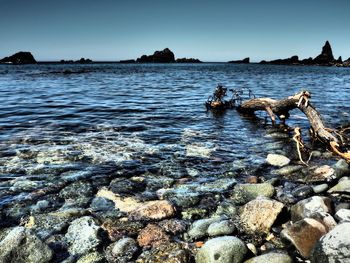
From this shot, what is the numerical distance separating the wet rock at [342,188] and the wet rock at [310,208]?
987 mm

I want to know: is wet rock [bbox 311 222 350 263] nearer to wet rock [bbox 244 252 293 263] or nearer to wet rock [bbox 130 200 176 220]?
wet rock [bbox 244 252 293 263]

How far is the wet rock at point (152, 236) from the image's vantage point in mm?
5559

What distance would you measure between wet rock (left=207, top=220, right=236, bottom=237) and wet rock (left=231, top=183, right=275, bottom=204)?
4.68 ft

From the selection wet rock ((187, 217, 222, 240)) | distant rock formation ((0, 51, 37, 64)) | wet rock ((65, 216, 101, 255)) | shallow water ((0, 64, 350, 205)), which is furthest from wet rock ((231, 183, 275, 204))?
distant rock formation ((0, 51, 37, 64))

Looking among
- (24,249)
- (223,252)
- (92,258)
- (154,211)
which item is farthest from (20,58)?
(223,252)

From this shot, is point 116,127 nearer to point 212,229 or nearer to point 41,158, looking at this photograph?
point 41,158

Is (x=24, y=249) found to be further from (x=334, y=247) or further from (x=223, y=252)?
(x=334, y=247)

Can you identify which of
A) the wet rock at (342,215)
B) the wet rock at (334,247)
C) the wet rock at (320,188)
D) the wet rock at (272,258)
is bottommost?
the wet rock at (320,188)

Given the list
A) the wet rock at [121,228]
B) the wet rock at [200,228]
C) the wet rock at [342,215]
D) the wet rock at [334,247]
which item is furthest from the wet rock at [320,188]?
the wet rock at [121,228]

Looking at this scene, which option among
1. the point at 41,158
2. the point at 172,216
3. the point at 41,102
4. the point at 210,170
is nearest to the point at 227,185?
the point at 210,170

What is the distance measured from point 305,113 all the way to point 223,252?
928 cm

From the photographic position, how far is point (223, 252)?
4836 millimetres

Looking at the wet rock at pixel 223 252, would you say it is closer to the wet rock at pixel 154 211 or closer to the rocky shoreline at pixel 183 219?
the rocky shoreline at pixel 183 219

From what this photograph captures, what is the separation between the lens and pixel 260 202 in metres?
6.44
